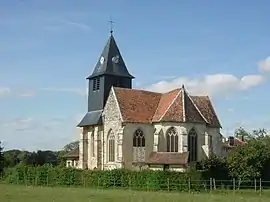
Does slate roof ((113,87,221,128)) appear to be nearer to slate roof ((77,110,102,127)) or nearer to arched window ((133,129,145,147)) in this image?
arched window ((133,129,145,147))

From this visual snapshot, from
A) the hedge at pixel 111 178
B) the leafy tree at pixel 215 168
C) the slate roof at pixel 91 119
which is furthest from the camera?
the slate roof at pixel 91 119

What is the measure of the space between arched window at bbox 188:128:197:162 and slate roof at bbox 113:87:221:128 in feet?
4.55

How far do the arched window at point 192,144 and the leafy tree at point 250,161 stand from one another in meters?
8.40

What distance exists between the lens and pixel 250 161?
52.3 meters

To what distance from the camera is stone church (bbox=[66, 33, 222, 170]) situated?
60.8 m

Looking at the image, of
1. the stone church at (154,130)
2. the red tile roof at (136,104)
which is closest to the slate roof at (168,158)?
the stone church at (154,130)

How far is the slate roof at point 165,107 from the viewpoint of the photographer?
202ft

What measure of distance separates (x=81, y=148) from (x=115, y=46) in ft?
46.3

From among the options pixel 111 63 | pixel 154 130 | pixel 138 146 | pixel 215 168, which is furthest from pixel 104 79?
pixel 215 168

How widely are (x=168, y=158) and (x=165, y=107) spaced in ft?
22.7

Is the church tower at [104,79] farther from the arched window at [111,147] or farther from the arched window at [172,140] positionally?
the arched window at [172,140]

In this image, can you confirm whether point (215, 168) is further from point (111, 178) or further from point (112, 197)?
point (112, 197)

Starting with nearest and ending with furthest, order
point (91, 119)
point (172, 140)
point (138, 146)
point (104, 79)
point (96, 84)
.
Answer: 1. point (172, 140)
2. point (138, 146)
3. point (91, 119)
4. point (104, 79)
5. point (96, 84)

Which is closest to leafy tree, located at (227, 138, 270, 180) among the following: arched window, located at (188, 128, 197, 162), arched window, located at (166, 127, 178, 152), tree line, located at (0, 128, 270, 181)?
tree line, located at (0, 128, 270, 181)
